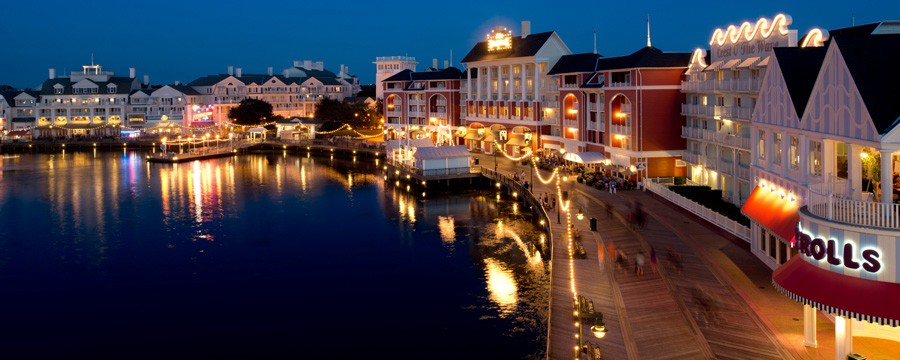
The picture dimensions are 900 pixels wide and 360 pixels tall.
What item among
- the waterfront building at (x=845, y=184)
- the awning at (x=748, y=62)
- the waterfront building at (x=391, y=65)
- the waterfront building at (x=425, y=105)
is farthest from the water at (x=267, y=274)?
the waterfront building at (x=391, y=65)

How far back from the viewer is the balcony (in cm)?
5922

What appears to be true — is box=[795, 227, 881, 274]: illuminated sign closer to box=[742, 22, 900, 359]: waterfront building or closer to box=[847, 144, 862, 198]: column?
box=[742, 22, 900, 359]: waterfront building

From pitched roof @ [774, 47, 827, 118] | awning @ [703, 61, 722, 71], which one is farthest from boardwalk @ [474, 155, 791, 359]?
awning @ [703, 61, 722, 71]

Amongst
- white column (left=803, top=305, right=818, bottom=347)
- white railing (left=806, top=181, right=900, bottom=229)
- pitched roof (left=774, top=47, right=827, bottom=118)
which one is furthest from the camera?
pitched roof (left=774, top=47, right=827, bottom=118)

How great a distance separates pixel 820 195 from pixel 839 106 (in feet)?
10.4

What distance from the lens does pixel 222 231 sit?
172ft

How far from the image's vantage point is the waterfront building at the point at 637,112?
57031 millimetres

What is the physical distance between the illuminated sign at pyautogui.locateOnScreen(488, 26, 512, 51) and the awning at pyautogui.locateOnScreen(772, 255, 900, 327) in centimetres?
7047

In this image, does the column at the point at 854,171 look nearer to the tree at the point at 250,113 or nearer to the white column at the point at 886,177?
the white column at the point at 886,177

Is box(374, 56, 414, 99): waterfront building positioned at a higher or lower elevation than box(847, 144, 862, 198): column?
higher

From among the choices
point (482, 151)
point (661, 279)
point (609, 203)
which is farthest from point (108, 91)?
point (661, 279)

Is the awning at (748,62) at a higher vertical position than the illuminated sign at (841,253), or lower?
higher

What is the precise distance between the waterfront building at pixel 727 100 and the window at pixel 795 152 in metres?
16.3

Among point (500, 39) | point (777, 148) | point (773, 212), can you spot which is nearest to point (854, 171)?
point (773, 212)
